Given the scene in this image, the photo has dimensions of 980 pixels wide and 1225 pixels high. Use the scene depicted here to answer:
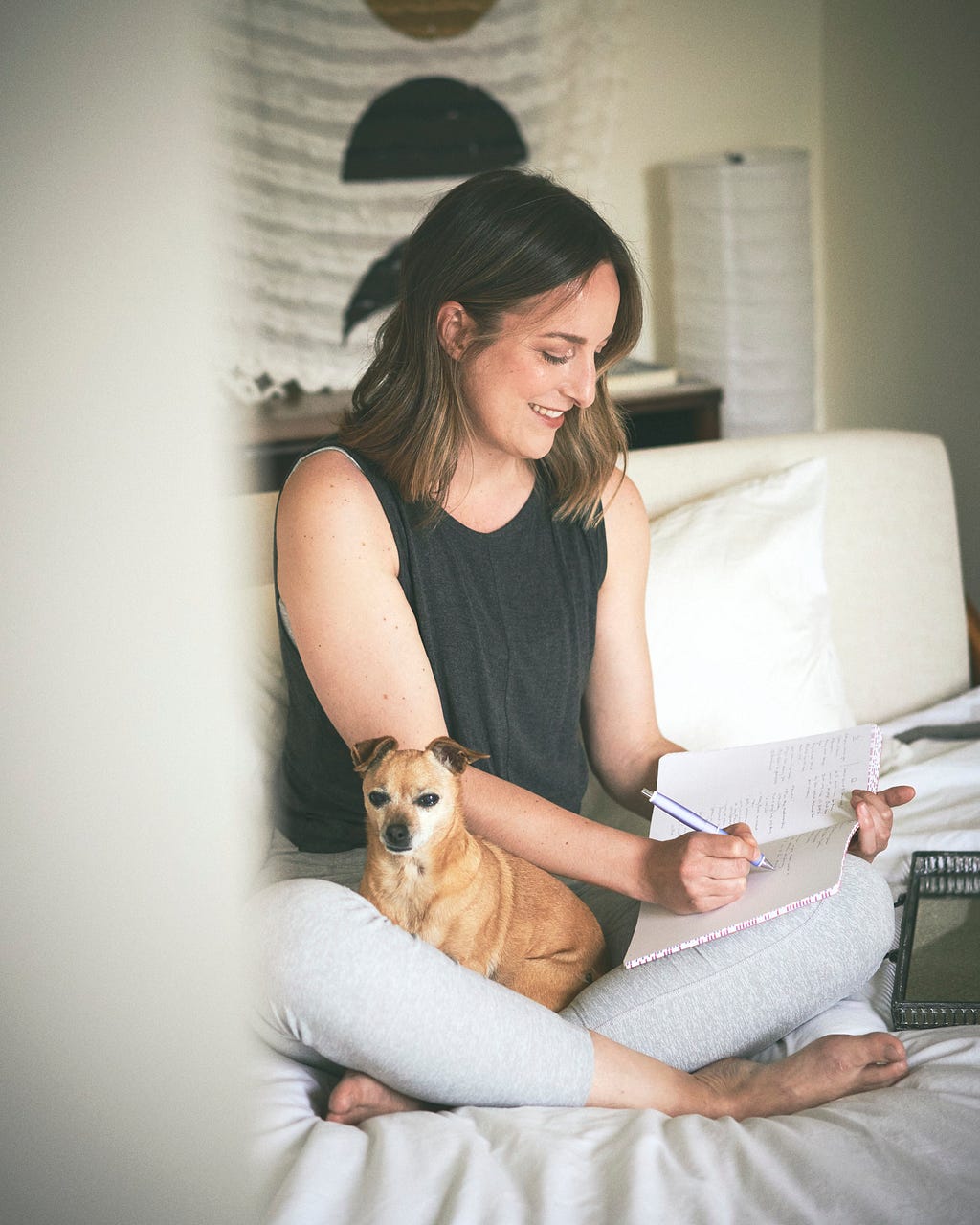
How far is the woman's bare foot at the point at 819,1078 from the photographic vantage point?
3.32 feet

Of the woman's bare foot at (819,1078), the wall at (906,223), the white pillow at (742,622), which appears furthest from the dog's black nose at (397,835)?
the wall at (906,223)

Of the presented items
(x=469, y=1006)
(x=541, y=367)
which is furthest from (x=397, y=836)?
(x=541, y=367)

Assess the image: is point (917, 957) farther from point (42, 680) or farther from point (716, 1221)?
point (42, 680)

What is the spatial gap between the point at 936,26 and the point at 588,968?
7.68 ft

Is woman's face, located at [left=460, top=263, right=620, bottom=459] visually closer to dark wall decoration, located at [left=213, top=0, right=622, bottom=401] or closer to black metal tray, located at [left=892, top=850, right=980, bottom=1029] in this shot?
black metal tray, located at [left=892, top=850, right=980, bottom=1029]

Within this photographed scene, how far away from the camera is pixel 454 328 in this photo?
120 centimetres

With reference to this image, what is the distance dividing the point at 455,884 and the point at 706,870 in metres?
0.24

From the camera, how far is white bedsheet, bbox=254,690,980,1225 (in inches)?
31.3

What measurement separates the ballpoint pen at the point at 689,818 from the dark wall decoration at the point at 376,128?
1.83m

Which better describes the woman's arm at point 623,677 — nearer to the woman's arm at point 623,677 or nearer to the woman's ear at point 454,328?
the woman's arm at point 623,677

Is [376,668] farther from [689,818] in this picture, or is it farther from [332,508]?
[689,818]

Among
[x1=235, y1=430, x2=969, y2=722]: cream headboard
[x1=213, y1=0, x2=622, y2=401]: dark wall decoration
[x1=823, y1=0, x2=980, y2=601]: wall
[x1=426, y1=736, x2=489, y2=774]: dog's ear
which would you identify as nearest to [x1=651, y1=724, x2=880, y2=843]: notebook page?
[x1=426, y1=736, x2=489, y2=774]: dog's ear

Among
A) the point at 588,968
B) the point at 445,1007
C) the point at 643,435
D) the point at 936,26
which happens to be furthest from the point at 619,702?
the point at 936,26

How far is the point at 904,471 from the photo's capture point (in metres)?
1.90
